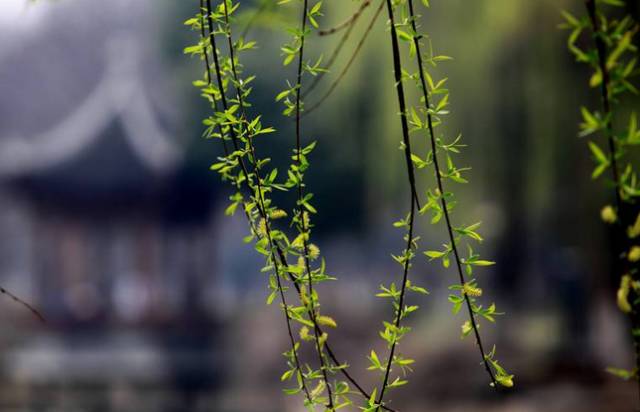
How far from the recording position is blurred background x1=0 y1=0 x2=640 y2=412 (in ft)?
13.6

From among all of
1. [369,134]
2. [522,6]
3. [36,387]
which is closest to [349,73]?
[369,134]

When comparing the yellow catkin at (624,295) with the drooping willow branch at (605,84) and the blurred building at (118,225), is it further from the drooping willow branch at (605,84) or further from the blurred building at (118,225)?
the blurred building at (118,225)

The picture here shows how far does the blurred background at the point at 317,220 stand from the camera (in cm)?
414

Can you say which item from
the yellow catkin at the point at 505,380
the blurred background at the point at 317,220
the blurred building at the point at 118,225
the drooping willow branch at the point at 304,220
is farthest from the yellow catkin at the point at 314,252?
the blurred building at the point at 118,225

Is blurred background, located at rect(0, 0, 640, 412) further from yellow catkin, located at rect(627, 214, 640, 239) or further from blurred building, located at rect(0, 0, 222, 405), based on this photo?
yellow catkin, located at rect(627, 214, 640, 239)

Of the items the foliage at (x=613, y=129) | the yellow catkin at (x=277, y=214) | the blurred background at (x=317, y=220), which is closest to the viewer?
the foliage at (x=613, y=129)

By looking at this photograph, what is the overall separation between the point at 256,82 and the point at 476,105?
3.13 m

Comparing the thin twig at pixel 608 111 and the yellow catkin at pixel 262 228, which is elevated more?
the thin twig at pixel 608 111

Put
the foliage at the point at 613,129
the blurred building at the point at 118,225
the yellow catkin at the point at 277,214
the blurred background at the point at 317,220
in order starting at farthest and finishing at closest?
the blurred building at the point at 118,225 < the blurred background at the point at 317,220 < the yellow catkin at the point at 277,214 < the foliage at the point at 613,129

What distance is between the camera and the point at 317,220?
7.89m

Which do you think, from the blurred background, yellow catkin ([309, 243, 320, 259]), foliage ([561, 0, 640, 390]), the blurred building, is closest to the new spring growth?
foliage ([561, 0, 640, 390])

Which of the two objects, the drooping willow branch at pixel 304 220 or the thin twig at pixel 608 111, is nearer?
the thin twig at pixel 608 111

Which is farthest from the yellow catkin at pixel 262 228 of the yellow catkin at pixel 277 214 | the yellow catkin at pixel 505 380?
the yellow catkin at pixel 505 380

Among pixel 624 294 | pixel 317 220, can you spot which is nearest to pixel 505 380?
pixel 624 294
